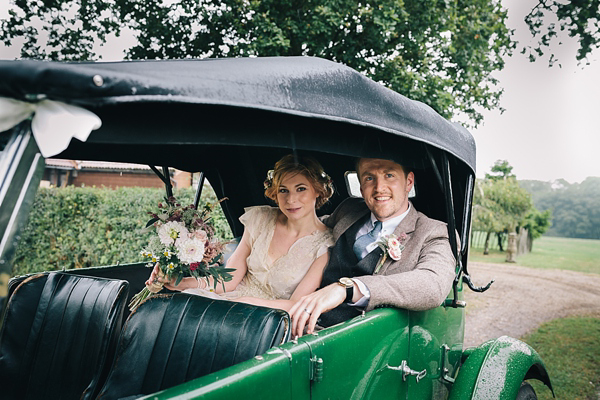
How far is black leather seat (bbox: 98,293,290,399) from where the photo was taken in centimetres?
169

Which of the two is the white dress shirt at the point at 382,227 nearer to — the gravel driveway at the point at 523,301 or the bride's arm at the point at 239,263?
the bride's arm at the point at 239,263

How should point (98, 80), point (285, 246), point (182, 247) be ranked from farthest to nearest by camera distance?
point (285, 246) → point (182, 247) → point (98, 80)

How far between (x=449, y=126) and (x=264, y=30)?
514 cm

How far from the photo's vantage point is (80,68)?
0.93 m

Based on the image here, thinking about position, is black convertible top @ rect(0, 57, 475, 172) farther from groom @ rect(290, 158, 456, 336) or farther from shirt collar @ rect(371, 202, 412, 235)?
shirt collar @ rect(371, 202, 412, 235)

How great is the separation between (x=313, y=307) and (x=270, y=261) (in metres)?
0.95

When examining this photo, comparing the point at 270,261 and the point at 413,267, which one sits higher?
the point at 413,267

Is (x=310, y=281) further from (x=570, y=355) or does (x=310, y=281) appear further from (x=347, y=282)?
(x=570, y=355)

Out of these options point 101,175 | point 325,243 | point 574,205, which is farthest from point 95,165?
point 574,205

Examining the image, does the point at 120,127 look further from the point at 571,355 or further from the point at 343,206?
the point at 571,355

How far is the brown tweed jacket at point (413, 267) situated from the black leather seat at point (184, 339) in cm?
53

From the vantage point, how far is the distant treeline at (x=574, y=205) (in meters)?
33.2

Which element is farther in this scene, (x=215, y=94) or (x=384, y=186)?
(x=384, y=186)

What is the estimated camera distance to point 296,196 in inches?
106
